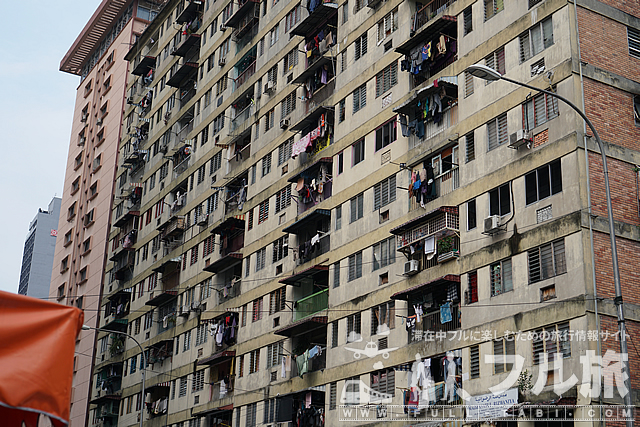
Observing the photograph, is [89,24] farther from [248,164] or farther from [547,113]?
[547,113]

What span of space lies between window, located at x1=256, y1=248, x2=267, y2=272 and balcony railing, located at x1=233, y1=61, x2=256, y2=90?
12.1 meters

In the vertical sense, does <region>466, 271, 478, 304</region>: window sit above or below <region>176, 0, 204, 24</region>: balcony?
below

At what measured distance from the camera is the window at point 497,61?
29109 millimetres

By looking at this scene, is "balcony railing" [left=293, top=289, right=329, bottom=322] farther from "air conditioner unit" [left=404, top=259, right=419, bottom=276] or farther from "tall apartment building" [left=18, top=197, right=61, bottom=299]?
"tall apartment building" [left=18, top=197, right=61, bottom=299]

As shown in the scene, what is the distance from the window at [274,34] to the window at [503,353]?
89.6 feet

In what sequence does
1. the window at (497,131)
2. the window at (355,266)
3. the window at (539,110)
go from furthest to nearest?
the window at (355,266), the window at (497,131), the window at (539,110)

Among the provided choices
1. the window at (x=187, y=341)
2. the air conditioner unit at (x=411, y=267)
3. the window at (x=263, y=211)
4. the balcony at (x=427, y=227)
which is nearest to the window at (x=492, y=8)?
the balcony at (x=427, y=227)

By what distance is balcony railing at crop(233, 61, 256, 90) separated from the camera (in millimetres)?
50000

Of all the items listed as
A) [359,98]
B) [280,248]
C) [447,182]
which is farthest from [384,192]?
[280,248]

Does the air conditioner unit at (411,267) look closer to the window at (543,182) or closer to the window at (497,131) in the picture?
the window at (497,131)

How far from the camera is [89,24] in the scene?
3246 inches

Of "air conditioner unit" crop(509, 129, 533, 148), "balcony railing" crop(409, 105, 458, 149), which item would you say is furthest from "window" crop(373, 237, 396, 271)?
"air conditioner unit" crop(509, 129, 533, 148)

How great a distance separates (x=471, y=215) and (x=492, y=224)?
74.3 inches

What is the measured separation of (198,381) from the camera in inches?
1881
